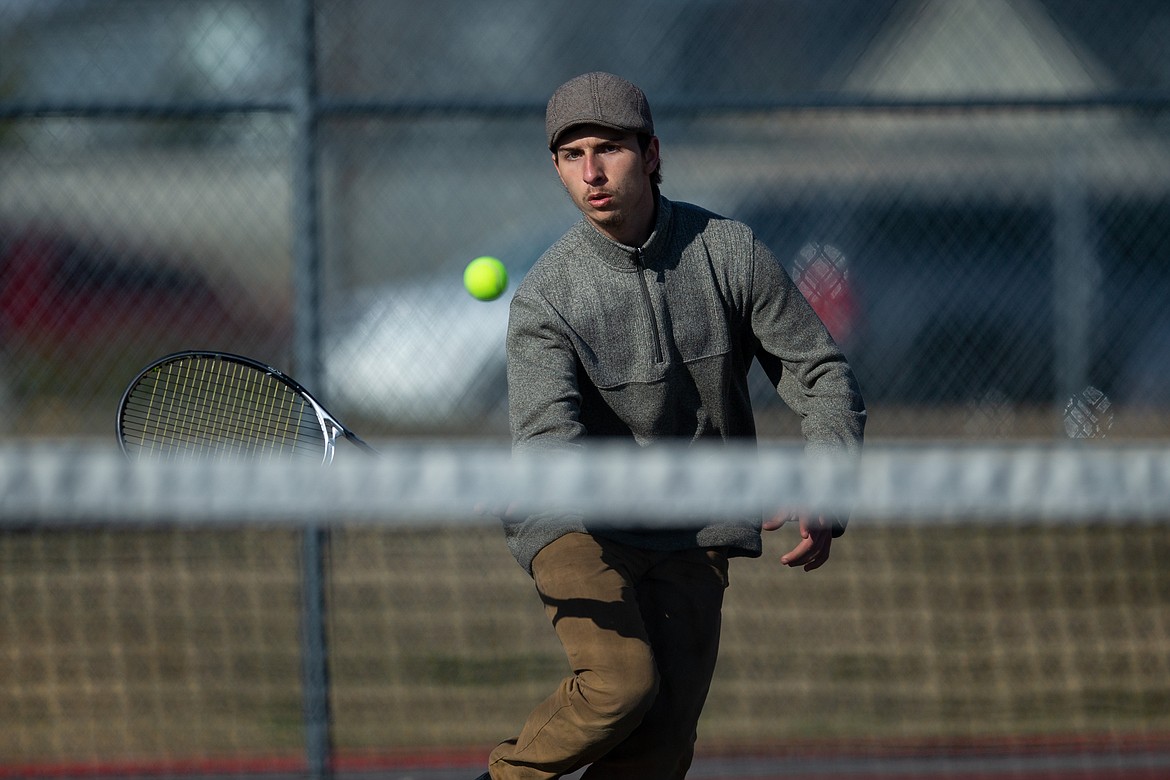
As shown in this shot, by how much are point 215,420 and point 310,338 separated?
0.66 meters

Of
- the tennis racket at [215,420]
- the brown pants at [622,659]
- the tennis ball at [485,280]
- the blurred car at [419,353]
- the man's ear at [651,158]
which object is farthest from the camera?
the blurred car at [419,353]

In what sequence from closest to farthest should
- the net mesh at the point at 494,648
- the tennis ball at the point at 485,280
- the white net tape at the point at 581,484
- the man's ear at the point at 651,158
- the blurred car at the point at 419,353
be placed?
the white net tape at the point at 581,484 → the man's ear at the point at 651,158 → the tennis ball at the point at 485,280 → the net mesh at the point at 494,648 → the blurred car at the point at 419,353

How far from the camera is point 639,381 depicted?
285 cm

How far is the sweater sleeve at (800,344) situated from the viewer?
286 cm

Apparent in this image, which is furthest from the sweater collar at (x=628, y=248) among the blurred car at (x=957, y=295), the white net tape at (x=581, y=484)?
the blurred car at (x=957, y=295)

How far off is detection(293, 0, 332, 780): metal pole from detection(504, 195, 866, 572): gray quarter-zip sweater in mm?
1377

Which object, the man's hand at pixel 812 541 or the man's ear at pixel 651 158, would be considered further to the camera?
the man's ear at pixel 651 158

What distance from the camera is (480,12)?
5.03 m

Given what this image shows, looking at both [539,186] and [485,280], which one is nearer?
[485,280]

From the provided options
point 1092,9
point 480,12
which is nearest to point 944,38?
point 1092,9

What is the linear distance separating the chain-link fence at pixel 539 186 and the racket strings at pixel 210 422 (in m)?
1.00

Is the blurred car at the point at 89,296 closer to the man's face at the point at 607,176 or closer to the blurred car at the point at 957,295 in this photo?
the blurred car at the point at 957,295

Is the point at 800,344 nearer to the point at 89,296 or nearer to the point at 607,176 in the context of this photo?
the point at 607,176

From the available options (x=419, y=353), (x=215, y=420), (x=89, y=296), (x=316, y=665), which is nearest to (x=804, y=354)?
(x=215, y=420)
